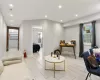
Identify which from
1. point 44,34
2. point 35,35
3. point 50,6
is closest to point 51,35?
point 44,34

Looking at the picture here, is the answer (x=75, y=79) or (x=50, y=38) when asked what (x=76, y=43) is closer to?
(x=50, y=38)

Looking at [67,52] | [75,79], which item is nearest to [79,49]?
[67,52]

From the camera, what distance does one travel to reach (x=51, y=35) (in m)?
5.72

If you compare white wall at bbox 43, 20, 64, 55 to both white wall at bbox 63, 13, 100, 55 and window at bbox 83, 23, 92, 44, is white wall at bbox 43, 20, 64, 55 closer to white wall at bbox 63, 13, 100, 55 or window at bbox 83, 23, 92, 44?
white wall at bbox 63, 13, 100, 55

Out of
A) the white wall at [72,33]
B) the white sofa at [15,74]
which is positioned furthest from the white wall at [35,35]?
the white sofa at [15,74]

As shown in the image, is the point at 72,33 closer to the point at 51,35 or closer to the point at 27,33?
the point at 51,35

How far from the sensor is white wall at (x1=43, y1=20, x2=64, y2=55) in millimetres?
5422

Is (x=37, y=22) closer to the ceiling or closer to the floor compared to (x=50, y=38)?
closer to the ceiling

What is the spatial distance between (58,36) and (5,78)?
4.97 metres

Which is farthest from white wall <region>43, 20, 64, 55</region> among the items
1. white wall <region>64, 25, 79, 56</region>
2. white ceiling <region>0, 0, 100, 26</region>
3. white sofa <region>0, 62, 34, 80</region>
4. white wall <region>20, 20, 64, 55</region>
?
white sofa <region>0, 62, 34, 80</region>

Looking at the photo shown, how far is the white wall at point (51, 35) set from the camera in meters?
5.42

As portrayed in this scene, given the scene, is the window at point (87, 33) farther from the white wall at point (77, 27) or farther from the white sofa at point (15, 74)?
the white sofa at point (15, 74)

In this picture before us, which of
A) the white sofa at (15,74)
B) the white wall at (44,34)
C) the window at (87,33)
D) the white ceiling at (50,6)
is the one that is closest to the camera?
the white sofa at (15,74)

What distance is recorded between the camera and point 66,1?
114 inches
